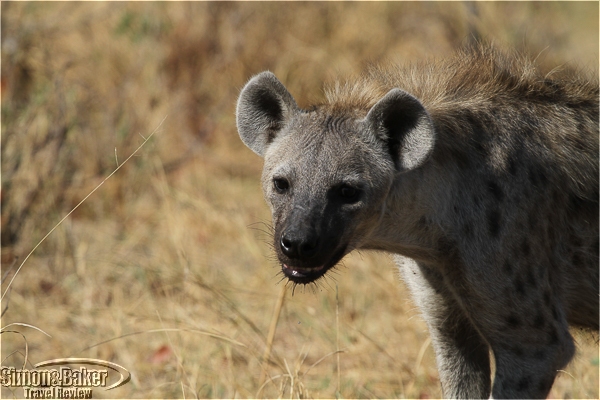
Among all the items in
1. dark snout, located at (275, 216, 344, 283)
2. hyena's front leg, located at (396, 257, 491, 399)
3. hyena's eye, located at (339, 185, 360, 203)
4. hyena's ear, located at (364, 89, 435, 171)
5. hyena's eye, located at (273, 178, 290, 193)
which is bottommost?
hyena's front leg, located at (396, 257, 491, 399)

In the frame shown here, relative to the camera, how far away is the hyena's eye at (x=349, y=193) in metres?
2.81

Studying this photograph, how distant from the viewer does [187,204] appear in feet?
19.8

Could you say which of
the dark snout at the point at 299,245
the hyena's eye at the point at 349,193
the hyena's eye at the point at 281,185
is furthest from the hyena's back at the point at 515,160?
the dark snout at the point at 299,245

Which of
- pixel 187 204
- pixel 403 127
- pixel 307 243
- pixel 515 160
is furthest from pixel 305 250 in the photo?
pixel 187 204

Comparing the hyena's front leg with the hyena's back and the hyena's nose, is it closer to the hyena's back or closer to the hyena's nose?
the hyena's back

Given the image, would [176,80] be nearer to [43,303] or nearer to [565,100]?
[43,303]

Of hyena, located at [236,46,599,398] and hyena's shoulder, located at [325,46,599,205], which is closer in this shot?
hyena, located at [236,46,599,398]

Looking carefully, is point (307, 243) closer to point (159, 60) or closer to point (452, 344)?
point (452, 344)

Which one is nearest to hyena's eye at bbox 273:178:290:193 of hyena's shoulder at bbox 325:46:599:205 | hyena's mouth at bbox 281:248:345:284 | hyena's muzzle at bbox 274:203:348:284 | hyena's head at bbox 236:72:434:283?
hyena's head at bbox 236:72:434:283

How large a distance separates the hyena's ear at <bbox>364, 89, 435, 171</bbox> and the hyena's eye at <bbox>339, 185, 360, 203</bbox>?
194mm

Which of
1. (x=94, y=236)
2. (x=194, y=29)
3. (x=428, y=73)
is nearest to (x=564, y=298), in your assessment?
(x=428, y=73)

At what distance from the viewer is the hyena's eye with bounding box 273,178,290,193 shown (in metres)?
2.85

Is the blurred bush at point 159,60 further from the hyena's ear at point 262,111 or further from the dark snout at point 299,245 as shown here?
the dark snout at point 299,245

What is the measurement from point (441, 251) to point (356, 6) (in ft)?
19.3
